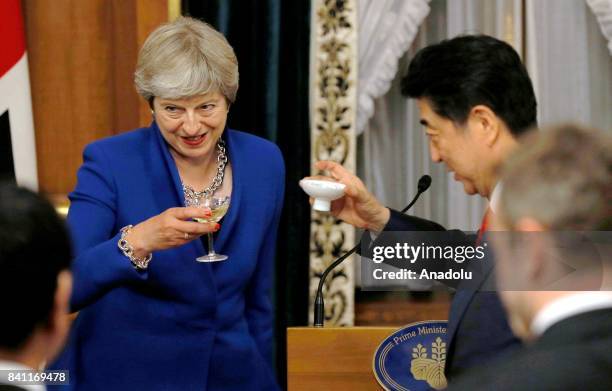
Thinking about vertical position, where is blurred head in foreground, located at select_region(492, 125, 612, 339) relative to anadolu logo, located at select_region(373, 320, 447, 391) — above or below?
above

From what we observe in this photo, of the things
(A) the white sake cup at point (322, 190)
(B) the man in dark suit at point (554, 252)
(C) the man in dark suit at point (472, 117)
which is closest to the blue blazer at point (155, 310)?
(A) the white sake cup at point (322, 190)

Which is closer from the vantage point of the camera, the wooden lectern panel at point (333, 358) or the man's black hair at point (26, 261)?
the man's black hair at point (26, 261)

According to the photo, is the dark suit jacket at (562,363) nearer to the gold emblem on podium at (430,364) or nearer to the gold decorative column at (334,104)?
the gold emblem on podium at (430,364)

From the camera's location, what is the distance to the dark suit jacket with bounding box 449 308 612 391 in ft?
4.62

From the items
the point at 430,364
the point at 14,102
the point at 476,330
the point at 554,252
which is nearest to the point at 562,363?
the point at 554,252

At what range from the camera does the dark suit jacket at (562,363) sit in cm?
141

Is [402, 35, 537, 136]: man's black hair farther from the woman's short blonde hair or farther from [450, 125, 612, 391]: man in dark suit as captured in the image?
[450, 125, 612, 391]: man in dark suit

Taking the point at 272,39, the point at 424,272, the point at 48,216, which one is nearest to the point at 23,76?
the point at 272,39

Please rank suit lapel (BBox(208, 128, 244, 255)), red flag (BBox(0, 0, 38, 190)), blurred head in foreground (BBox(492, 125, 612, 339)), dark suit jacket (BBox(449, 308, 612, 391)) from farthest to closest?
red flag (BBox(0, 0, 38, 190)) < suit lapel (BBox(208, 128, 244, 255)) < blurred head in foreground (BBox(492, 125, 612, 339)) < dark suit jacket (BBox(449, 308, 612, 391))

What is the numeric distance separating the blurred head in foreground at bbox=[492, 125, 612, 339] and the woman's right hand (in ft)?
3.73

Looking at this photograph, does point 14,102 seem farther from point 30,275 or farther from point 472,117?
point 30,275

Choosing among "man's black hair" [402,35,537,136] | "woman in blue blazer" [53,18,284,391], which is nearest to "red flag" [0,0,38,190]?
"woman in blue blazer" [53,18,284,391]

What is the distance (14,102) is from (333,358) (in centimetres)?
208

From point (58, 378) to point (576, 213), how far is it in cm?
171
